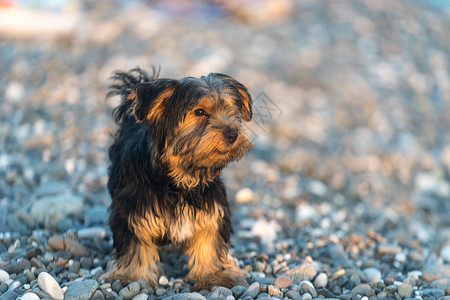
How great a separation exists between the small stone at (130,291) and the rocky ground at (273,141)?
0.02 meters

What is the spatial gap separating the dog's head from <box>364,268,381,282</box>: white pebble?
85.9 inches

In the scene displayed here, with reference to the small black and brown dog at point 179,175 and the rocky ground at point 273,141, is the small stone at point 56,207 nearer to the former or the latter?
the rocky ground at point 273,141

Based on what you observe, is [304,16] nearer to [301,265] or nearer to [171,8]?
[171,8]

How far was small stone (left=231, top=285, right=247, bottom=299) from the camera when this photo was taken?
4.53 m

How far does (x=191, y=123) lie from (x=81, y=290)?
1672mm

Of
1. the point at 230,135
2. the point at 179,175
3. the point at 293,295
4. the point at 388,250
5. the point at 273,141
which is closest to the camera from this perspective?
the point at 230,135

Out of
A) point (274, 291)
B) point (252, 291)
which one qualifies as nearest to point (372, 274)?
point (274, 291)

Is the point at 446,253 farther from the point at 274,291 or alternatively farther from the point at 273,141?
the point at 273,141

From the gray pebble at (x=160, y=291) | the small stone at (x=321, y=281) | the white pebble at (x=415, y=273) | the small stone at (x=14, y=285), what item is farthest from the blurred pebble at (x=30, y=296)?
the white pebble at (x=415, y=273)

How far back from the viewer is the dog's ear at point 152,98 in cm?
419

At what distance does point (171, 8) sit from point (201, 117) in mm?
11825

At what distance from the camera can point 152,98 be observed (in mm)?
4207

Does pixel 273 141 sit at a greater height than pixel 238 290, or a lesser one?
greater

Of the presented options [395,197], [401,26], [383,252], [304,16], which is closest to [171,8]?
[304,16]
